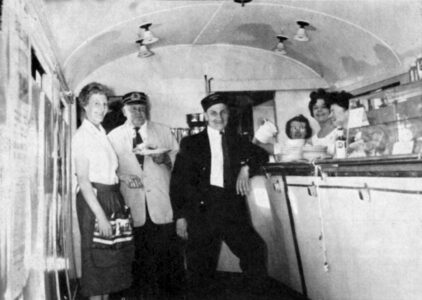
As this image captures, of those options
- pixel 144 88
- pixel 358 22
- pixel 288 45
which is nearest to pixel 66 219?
pixel 144 88

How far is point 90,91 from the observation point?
204 centimetres

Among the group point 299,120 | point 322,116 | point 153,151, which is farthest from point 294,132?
point 153,151

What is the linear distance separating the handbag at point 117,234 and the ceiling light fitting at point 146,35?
878 mm

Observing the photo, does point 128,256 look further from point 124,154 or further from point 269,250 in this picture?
point 269,250

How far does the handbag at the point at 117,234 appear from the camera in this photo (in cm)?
185

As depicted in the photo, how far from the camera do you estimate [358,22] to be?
2.48 m

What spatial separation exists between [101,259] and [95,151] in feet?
1.57

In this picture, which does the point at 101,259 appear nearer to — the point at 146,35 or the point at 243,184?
the point at 243,184

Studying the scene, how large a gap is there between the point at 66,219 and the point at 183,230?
62cm

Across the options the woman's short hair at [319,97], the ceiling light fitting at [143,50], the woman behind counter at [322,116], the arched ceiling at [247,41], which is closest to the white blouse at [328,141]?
the woman behind counter at [322,116]

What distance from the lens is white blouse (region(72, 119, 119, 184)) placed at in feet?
6.16

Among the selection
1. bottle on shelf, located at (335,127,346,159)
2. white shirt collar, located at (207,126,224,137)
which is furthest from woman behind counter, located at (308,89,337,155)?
white shirt collar, located at (207,126,224,137)

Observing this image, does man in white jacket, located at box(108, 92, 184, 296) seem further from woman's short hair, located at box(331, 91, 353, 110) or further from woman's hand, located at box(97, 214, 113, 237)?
woman's short hair, located at box(331, 91, 353, 110)

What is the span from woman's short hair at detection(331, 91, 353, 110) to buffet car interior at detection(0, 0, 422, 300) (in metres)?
0.22
